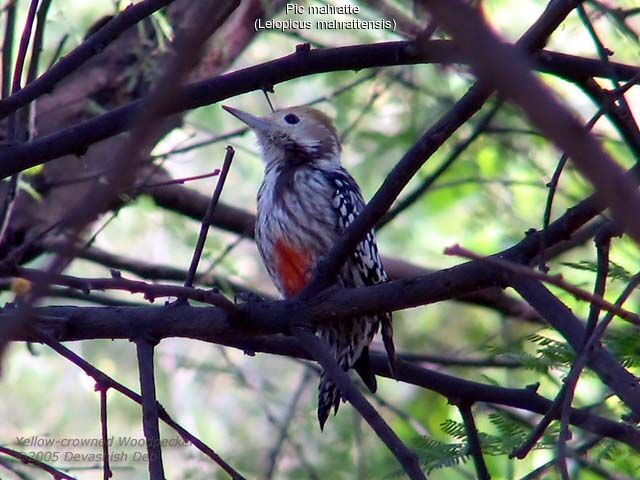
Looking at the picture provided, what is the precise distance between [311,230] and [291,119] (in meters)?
0.94

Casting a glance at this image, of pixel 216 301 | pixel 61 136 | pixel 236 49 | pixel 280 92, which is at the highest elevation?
pixel 280 92

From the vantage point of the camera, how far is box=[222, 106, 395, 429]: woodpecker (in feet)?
16.4

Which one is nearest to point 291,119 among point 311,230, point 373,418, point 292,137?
point 292,137

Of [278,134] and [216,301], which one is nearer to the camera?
[216,301]

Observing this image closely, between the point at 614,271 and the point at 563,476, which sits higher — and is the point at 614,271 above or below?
above

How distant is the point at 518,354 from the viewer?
4.18 m

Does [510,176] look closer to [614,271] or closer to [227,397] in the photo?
[614,271]

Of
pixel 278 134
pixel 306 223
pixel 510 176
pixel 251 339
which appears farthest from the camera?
pixel 510 176

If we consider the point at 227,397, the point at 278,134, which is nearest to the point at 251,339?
the point at 278,134

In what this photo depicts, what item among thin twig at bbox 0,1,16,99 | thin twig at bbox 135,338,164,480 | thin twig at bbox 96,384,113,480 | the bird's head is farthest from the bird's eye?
thin twig at bbox 96,384,113,480

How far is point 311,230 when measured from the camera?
17.1ft

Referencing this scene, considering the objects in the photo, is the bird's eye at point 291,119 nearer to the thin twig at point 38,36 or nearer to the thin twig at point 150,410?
the thin twig at point 38,36

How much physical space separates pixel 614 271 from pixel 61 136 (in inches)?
80.0

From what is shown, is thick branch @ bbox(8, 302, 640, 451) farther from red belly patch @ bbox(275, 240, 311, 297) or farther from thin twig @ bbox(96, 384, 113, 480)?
red belly patch @ bbox(275, 240, 311, 297)
